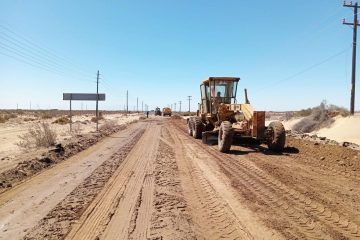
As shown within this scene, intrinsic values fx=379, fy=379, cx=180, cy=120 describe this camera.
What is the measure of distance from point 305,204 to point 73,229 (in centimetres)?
429

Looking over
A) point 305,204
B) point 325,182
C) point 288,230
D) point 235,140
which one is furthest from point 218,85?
point 288,230

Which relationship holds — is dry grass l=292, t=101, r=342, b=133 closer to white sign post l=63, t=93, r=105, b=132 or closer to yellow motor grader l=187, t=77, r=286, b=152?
yellow motor grader l=187, t=77, r=286, b=152

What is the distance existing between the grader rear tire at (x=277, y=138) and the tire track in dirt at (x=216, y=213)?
5318mm

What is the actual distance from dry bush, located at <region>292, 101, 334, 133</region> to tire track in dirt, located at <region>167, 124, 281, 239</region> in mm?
21999

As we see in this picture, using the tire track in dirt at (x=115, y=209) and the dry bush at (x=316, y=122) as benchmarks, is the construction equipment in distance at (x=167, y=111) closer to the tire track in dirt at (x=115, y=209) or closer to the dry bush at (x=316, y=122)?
the dry bush at (x=316, y=122)

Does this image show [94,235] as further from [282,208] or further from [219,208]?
[282,208]

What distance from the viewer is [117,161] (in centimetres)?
1312

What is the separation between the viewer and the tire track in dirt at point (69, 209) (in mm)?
5886

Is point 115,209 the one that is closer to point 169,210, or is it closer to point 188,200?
point 169,210

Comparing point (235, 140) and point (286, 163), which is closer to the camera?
point (286, 163)

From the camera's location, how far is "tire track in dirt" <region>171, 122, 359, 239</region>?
5.76 m

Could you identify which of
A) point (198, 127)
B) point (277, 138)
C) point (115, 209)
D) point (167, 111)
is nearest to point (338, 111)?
point (198, 127)

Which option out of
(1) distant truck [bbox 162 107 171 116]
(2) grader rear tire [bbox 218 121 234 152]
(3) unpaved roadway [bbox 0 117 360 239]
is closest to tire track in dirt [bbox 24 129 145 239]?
(3) unpaved roadway [bbox 0 117 360 239]

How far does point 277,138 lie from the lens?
1494 centimetres
